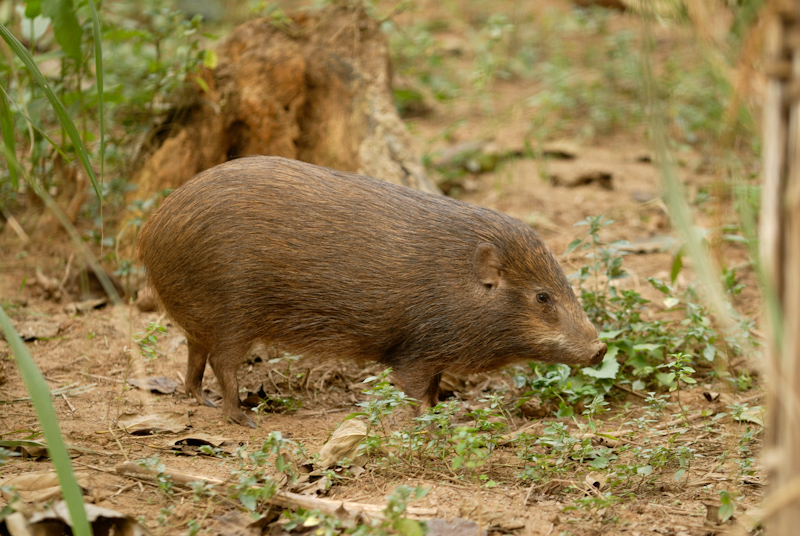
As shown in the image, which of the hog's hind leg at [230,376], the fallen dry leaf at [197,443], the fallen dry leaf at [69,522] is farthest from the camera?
the hog's hind leg at [230,376]

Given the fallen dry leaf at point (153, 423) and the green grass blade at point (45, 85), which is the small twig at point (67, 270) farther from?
the green grass blade at point (45, 85)

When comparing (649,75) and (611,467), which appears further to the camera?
→ (611,467)

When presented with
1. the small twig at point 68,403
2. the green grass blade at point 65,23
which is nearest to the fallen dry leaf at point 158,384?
the small twig at point 68,403

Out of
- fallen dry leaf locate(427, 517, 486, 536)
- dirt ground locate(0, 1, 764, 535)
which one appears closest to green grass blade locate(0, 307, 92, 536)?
dirt ground locate(0, 1, 764, 535)

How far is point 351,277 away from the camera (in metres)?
4.27

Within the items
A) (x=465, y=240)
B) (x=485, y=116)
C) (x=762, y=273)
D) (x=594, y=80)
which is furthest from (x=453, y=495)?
(x=594, y=80)

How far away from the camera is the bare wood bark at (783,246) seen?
5.58ft

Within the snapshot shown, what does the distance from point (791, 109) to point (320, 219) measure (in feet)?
9.31

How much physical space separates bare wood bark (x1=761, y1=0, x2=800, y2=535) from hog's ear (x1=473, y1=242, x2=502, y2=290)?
2.51 meters

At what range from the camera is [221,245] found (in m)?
4.22

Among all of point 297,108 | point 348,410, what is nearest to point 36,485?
point 348,410

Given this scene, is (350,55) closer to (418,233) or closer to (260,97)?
(260,97)

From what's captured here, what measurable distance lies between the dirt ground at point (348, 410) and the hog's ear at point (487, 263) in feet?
2.46

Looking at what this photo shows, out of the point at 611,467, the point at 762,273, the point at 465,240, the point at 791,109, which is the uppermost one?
the point at 791,109
